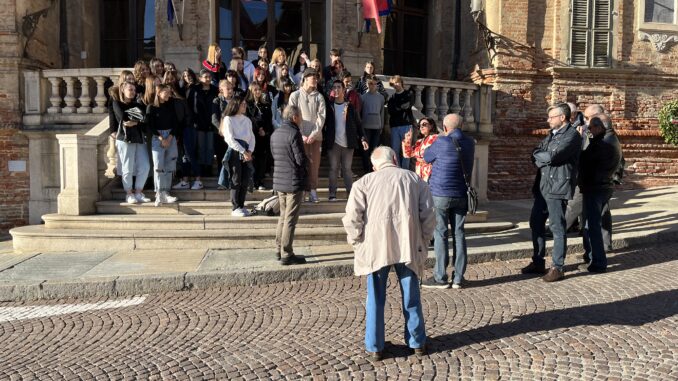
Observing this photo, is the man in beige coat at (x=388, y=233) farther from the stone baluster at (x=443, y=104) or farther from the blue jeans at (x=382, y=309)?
the stone baluster at (x=443, y=104)

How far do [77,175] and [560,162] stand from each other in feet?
22.3

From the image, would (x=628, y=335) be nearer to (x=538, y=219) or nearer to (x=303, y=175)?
(x=538, y=219)

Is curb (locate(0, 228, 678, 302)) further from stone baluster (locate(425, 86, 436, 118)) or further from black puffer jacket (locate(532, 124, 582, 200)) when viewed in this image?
stone baluster (locate(425, 86, 436, 118))

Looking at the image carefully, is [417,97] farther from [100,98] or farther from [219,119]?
[100,98]

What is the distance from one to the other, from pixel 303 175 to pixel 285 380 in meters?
3.29

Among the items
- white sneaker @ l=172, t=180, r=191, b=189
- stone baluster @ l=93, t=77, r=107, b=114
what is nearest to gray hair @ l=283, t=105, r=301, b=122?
white sneaker @ l=172, t=180, r=191, b=189

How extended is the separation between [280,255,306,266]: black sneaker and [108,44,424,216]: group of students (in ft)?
5.74

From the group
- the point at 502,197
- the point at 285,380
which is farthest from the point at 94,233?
the point at 502,197

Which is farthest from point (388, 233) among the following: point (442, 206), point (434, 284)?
point (434, 284)

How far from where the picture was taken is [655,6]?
1434 centimetres

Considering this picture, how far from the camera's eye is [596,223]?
7156 mm

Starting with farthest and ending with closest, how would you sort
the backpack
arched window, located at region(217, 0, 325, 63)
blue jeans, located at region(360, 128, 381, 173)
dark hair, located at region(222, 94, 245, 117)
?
1. arched window, located at region(217, 0, 325, 63)
2. blue jeans, located at region(360, 128, 381, 173)
3. the backpack
4. dark hair, located at region(222, 94, 245, 117)

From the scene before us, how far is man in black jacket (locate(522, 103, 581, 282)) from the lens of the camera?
646 centimetres

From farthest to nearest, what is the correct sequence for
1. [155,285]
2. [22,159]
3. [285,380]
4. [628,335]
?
[22,159], [155,285], [628,335], [285,380]
